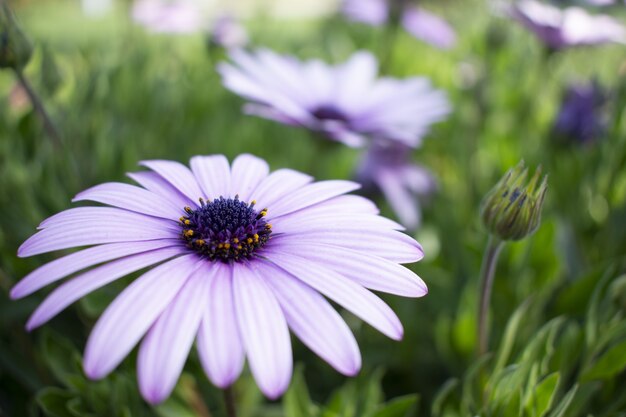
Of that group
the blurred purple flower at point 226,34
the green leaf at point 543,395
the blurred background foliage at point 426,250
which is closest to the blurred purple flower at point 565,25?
the blurred background foliage at point 426,250

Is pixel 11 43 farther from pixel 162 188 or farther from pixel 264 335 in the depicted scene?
pixel 264 335

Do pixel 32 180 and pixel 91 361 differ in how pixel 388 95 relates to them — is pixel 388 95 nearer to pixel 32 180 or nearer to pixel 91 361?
pixel 32 180

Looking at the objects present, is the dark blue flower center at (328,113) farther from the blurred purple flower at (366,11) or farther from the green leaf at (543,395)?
the blurred purple flower at (366,11)

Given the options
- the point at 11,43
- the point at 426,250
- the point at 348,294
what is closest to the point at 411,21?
the point at 426,250

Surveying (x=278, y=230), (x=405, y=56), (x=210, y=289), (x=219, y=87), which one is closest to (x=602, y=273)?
(x=278, y=230)

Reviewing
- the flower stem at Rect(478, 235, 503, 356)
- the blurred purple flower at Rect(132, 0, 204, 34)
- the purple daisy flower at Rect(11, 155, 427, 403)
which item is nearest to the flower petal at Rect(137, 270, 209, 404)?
the purple daisy flower at Rect(11, 155, 427, 403)

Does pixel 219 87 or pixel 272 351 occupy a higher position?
pixel 219 87

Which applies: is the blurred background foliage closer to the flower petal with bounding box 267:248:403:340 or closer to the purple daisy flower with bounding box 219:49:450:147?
the purple daisy flower with bounding box 219:49:450:147
